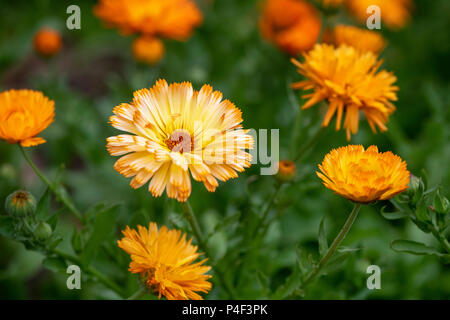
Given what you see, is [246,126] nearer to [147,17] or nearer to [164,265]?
[147,17]

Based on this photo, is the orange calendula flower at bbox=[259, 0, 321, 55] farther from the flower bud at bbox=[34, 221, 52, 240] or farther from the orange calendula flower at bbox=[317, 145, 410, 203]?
the flower bud at bbox=[34, 221, 52, 240]

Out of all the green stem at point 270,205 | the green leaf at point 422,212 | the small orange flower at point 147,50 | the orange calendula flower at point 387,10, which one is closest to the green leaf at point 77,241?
the green stem at point 270,205

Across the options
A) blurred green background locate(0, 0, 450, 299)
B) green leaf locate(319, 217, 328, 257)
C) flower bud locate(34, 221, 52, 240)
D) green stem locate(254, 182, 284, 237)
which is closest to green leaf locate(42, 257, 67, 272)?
blurred green background locate(0, 0, 450, 299)

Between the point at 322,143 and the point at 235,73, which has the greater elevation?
the point at 235,73

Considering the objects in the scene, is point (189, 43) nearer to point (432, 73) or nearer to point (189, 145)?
point (432, 73)

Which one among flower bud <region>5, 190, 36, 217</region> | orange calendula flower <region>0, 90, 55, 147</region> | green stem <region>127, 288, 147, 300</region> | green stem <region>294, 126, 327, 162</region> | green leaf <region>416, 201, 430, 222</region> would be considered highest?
orange calendula flower <region>0, 90, 55, 147</region>

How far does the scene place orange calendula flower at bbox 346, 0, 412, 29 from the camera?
9.84 feet

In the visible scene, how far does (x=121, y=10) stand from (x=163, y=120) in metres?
1.01

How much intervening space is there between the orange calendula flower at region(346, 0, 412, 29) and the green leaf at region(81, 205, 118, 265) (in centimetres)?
197

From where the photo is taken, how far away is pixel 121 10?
7.14 feet

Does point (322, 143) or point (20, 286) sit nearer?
point (20, 286)

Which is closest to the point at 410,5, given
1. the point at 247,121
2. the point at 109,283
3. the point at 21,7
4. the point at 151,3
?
the point at 247,121
